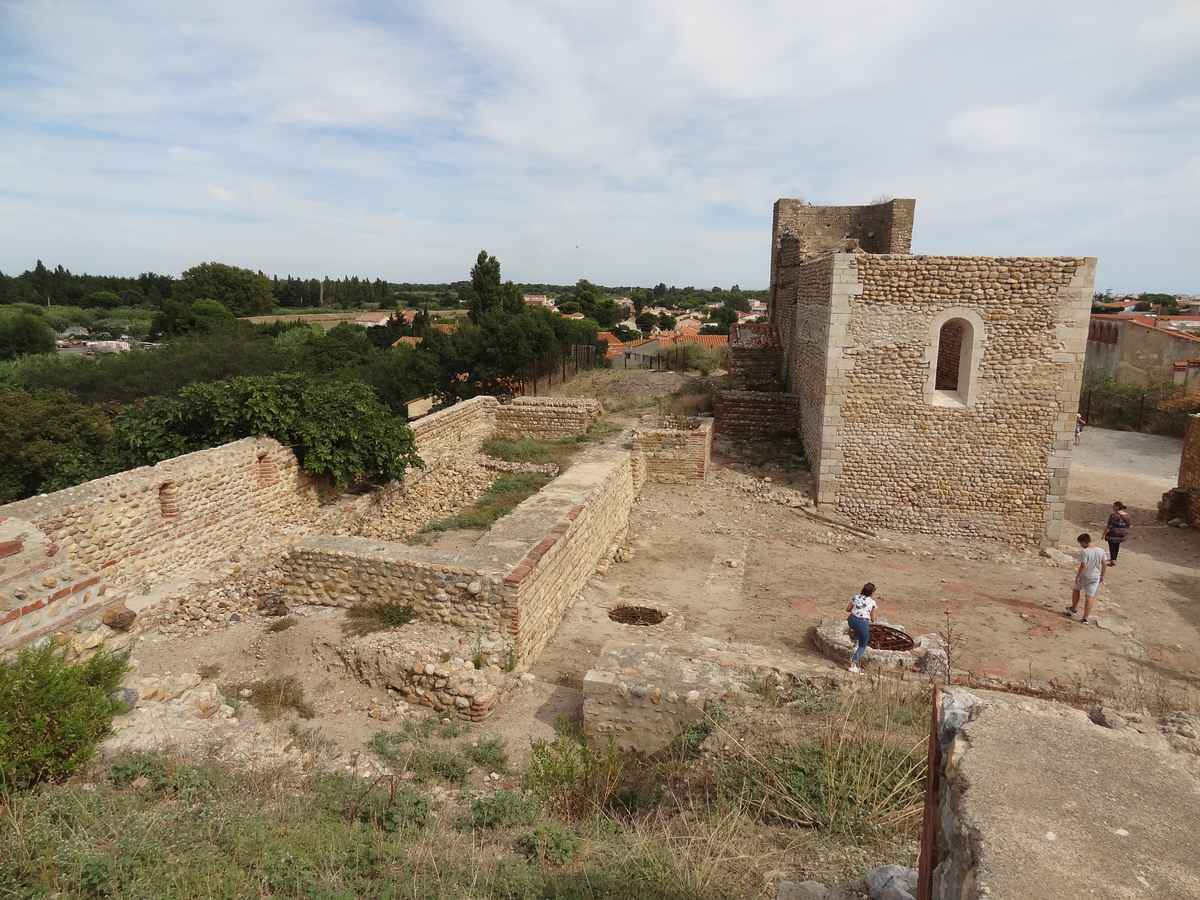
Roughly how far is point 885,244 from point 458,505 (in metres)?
11.9

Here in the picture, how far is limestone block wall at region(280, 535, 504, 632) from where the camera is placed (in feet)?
21.7

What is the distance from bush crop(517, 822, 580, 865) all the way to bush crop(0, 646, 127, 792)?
2547 mm

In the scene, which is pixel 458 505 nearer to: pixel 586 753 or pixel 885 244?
pixel 586 753

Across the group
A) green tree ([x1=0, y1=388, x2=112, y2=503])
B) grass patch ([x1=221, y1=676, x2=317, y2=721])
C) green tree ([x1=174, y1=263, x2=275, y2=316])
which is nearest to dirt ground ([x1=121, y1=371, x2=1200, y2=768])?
grass patch ([x1=221, y1=676, x2=317, y2=721])

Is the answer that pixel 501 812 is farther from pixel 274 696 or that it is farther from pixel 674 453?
pixel 674 453

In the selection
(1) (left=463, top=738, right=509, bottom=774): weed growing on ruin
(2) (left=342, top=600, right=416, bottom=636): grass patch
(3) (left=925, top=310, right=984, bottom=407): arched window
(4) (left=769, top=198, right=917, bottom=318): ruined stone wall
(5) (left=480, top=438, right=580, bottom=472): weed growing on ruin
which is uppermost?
(4) (left=769, top=198, right=917, bottom=318): ruined stone wall

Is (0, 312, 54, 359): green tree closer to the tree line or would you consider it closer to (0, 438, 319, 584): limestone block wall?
the tree line

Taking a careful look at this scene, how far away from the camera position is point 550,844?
3.69m

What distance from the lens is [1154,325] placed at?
90.9 feet

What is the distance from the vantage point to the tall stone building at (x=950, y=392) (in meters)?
10.9

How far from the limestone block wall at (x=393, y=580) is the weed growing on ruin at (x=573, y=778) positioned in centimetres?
184

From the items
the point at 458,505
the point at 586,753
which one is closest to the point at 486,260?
the point at 458,505

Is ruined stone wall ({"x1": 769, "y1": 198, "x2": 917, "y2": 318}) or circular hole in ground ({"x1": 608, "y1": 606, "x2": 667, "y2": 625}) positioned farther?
ruined stone wall ({"x1": 769, "y1": 198, "x2": 917, "y2": 318})

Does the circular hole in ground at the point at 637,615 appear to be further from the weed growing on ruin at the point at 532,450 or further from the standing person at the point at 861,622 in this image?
the weed growing on ruin at the point at 532,450
